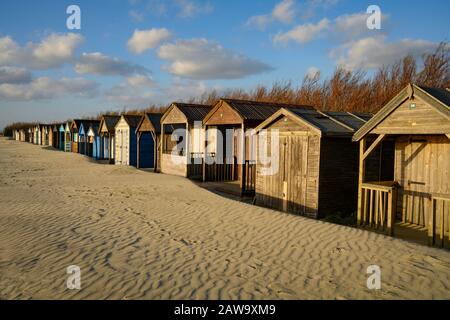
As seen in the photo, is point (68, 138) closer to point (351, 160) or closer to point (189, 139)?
point (189, 139)

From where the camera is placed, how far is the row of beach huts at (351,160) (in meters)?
8.73

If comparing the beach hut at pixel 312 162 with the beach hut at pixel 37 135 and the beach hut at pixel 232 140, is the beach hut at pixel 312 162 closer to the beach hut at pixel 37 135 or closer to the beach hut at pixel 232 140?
the beach hut at pixel 232 140

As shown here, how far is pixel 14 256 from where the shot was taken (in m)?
6.96

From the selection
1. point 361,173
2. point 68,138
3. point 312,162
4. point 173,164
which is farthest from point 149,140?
point 68,138

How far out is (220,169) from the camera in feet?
62.6

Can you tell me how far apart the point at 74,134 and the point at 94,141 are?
8194 millimetres

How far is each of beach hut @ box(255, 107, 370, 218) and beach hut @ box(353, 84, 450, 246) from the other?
0.80 m

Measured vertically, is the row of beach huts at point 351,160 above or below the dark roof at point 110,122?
below

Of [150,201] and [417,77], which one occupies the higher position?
[417,77]

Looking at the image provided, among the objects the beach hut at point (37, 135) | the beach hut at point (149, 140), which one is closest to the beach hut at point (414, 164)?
the beach hut at point (149, 140)

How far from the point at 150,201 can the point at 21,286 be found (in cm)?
715
